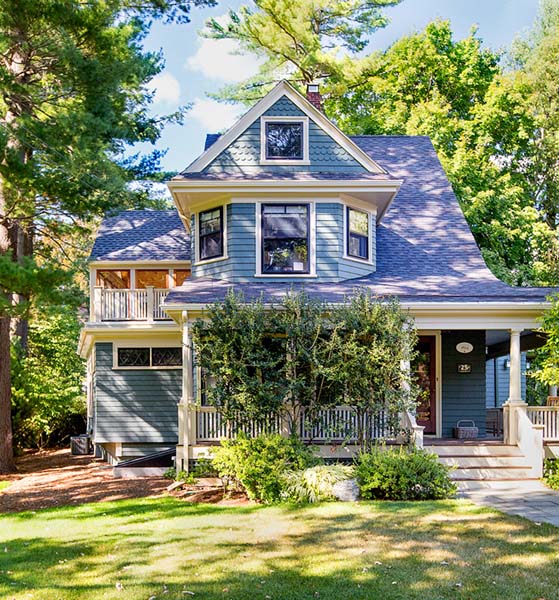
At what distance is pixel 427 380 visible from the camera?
14.3 m

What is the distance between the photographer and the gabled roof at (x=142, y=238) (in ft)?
54.1

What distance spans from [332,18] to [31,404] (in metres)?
19.8

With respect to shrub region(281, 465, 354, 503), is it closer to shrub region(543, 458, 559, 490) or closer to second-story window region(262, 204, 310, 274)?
shrub region(543, 458, 559, 490)

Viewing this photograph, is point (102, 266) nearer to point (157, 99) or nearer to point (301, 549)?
point (157, 99)

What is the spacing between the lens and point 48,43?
Result: 1252 centimetres

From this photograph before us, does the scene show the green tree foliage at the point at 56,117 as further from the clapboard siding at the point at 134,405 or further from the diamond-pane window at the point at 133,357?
the diamond-pane window at the point at 133,357

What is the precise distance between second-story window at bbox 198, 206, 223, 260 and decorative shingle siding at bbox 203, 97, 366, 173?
969 millimetres

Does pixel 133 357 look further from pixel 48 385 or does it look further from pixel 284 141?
pixel 284 141

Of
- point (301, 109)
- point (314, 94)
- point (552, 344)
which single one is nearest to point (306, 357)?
point (552, 344)

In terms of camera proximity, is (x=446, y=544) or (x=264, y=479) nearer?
(x=446, y=544)

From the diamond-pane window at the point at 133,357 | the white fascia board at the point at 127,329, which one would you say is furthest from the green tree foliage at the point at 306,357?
the diamond-pane window at the point at 133,357

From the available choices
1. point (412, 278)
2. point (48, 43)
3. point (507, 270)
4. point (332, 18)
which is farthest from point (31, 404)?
point (332, 18)

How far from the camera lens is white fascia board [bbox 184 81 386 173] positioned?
13773mm

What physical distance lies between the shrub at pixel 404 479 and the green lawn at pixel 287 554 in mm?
487
